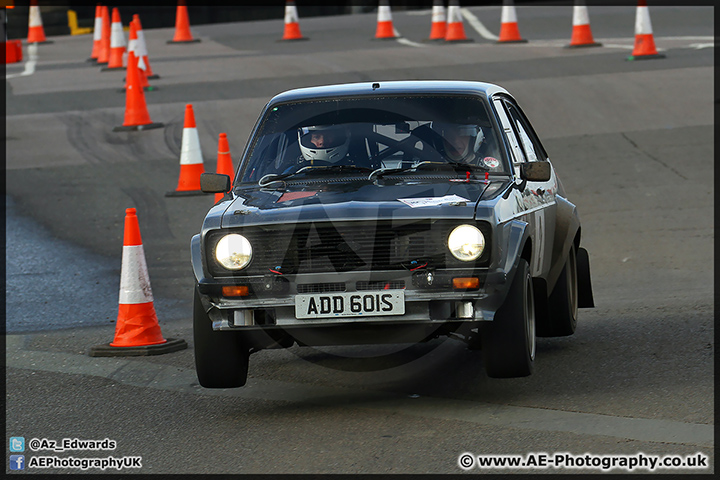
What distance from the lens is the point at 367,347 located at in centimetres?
791

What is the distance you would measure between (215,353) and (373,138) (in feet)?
5.05

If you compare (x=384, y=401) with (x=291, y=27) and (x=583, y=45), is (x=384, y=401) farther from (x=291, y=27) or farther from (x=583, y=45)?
(x=291, y=27)

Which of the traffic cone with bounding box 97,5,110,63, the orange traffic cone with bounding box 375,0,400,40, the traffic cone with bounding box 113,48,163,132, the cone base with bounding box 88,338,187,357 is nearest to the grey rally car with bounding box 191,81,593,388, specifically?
the cone base with bounding box 88,338,187,357

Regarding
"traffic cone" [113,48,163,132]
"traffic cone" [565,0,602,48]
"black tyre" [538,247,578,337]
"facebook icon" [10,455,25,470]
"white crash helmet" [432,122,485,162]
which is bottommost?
"facebook icon" [10,455,25,470]

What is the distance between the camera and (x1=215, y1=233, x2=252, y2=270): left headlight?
619cm

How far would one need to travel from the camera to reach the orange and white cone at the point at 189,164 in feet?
43.4

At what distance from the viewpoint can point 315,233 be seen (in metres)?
6.08

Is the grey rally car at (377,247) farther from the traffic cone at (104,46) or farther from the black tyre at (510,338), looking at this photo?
the traffic cone at (104,46)

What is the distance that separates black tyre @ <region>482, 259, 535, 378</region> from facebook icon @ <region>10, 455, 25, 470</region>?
2212 millimetres

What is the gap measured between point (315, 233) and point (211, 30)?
24.7 m

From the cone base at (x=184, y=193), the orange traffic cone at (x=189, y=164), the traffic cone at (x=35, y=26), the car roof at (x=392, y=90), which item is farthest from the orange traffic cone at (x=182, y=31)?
the car roof at (x=392, y=90)

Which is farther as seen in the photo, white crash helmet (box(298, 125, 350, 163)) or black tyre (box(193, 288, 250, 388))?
white crash helmet (box(298, 125, 350, 163))

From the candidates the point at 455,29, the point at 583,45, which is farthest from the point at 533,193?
the point at 455,29

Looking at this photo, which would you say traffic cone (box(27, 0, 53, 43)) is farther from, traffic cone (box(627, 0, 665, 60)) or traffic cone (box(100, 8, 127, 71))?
traffic cone (box(627, 0, 665, 60))
